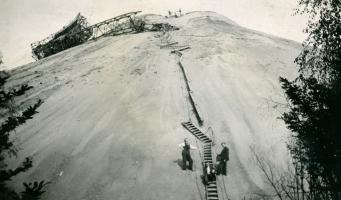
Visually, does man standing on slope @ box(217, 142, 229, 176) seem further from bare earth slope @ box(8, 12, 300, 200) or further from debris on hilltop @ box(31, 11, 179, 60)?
debris on hilltop @ box(31, 11, 179, 60)

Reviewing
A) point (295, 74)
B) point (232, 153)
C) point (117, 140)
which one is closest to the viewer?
point (232, 153)

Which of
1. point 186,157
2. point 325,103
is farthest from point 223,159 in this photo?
point 325,103

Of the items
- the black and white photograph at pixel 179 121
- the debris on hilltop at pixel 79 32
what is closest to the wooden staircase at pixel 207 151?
the black and white photograph at pixel 179 121

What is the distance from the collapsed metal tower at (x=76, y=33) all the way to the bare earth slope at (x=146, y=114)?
7425 millimetres

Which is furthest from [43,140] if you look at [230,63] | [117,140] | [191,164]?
[230,63]

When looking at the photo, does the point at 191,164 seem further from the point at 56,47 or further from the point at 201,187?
the point at 56,47

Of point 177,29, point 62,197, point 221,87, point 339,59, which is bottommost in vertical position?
point 62,197

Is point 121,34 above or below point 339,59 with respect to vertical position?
below

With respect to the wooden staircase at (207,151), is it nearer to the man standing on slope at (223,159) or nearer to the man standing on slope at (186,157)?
the man standing on slope at (223,159)

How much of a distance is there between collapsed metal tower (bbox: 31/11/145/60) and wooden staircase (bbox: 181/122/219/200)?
2859 cm

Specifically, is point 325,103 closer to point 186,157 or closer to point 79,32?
point 186,157

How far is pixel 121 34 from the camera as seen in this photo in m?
52.2

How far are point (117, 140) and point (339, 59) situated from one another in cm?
1806

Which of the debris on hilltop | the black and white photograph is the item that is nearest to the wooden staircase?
the black and white photograph
